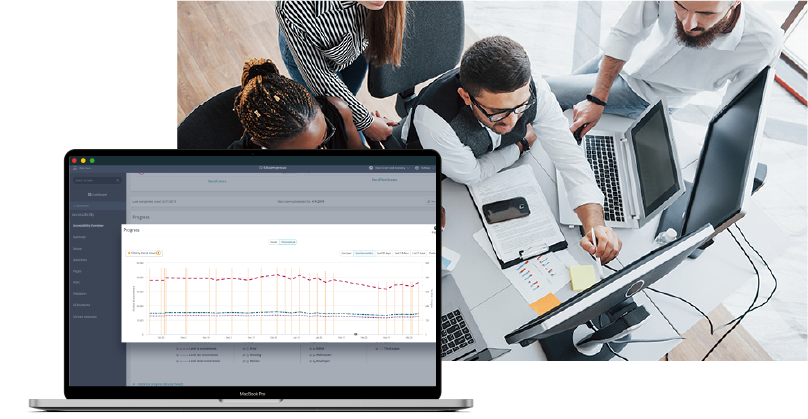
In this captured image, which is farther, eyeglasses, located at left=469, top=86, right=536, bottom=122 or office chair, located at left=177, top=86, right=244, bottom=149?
eyeglasses, located at left=469, top=86, right=536, bottom=122

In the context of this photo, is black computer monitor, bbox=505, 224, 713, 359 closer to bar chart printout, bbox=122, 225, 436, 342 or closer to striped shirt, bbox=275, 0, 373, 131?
bar chart printout, bbox=122, 225, 436, 342

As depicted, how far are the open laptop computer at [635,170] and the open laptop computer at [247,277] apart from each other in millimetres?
1086

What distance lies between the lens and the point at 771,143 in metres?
2.34

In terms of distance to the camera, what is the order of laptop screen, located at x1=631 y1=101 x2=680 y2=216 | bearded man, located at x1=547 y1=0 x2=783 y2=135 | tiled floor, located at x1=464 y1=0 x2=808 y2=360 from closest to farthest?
laptop screen, located at x1=631 y1=101 x2=680 y2=216
bearded man, located at x1=547 y1=0 x2=783 y2=135
tiled floor, located at x1=464 y1=0 x2=808 y2=360

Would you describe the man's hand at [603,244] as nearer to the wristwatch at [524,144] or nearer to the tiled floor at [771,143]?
the wristwatch at [524,144]

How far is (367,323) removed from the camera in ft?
2.54

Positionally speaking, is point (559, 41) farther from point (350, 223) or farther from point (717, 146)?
point (350, 223)

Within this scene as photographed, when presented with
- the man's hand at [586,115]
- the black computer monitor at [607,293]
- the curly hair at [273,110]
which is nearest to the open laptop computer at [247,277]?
the black computer monitor at [607,293]

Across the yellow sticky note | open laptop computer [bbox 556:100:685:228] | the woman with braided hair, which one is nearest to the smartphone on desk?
open laptop computer [bbox 556:100:685:228]

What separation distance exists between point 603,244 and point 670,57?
29.4 inches

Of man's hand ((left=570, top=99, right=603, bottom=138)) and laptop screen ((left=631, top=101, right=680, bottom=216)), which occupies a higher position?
man's hand ((left=570, top=99, right=603, bottom=138))

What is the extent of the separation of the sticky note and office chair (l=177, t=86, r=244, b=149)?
107 centimetres

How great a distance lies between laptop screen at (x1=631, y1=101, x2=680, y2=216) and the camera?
1.53 metres

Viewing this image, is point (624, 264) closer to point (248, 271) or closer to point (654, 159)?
point (654, 159)
